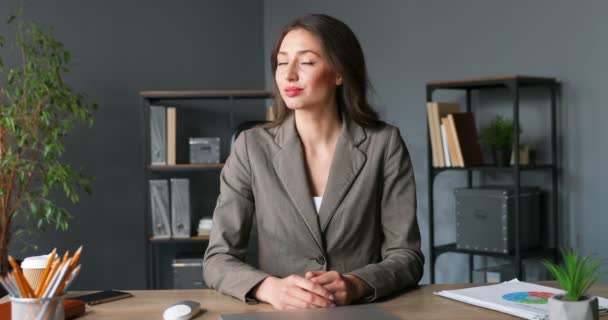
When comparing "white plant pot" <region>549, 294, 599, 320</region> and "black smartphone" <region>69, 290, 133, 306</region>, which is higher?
"white plant pot" <region>549, 294, 599, 320</region>

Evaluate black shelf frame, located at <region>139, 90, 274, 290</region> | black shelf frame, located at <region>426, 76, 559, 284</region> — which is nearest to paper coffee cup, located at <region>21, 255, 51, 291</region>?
black shelf frame, located at <region>426, 76, 559, 284</region>

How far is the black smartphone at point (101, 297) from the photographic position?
5.41ft

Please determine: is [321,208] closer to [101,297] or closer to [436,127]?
[101,297]

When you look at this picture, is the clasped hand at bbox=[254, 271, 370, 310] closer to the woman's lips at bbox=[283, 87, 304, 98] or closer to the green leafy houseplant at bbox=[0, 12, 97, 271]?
the woman's lips at bbox=[283, 87, 304, 98]

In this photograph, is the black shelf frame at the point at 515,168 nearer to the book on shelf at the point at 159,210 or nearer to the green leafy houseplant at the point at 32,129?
the book on shelf at the point at 159,210

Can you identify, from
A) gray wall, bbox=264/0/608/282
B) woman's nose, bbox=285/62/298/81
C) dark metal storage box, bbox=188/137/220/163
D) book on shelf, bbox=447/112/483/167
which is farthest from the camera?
dark metal storage box, bbox=188/137/220/163

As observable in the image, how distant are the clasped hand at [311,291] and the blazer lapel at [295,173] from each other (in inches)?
10.6

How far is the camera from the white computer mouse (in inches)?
57.3

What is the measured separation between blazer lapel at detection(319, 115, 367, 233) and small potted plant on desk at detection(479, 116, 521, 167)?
1.74 meters

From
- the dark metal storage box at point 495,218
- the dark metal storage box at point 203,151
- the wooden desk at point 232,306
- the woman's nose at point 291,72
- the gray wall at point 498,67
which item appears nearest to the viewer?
the wooden desk at point 232,306

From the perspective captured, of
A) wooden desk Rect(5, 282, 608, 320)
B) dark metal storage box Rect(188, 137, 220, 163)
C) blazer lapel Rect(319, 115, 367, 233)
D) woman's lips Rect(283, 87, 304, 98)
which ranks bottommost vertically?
wooden desk Rect(5, 282, 608, 320)

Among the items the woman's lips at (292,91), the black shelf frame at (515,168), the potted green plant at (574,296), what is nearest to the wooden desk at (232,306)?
the potted green plant at (574,296)

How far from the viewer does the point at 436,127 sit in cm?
378

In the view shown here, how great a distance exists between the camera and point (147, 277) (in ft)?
14.3
